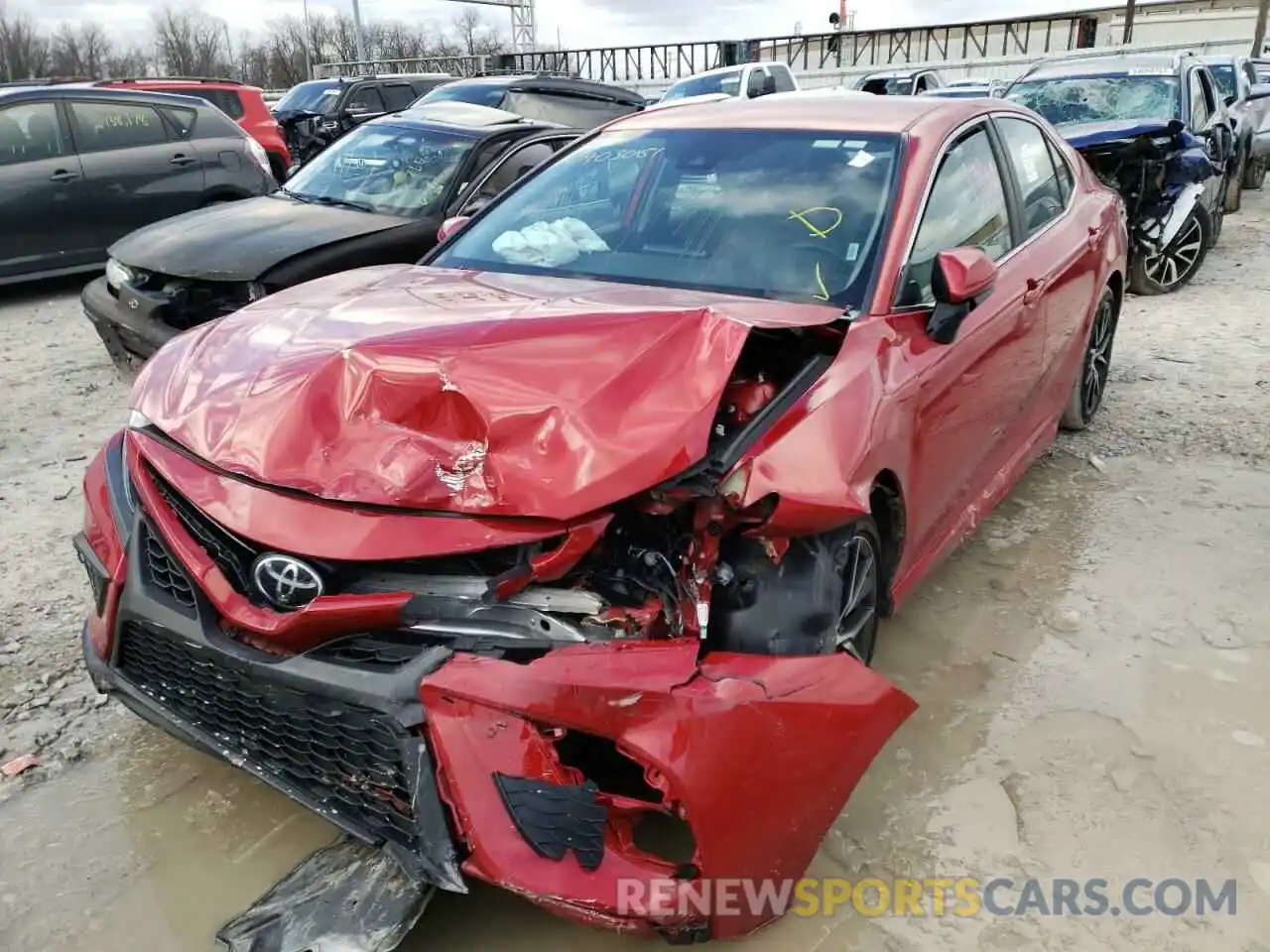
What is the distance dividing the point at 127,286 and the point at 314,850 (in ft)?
13.2

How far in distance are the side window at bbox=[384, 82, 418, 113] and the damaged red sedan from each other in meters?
14.8

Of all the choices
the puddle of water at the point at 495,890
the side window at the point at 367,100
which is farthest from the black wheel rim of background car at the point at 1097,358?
the side window at the point at 367,100

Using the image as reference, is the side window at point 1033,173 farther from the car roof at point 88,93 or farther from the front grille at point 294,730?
the car roof at point 88,93

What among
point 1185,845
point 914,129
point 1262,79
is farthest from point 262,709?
point 1262,79

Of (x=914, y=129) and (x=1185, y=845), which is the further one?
(x=914, y=129)

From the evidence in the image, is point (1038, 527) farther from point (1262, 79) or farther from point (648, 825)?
point (1262, 79)

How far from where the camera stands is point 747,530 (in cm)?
219

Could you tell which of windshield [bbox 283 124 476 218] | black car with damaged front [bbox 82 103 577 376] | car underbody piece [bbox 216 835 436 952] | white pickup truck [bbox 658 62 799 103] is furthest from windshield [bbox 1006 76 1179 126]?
car underbody piece [bbox 216 835 436 952]

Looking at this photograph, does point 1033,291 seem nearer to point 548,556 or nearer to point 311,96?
point 548,556

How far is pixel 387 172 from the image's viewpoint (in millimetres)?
6434

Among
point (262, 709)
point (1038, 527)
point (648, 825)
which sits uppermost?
point (262, 709)

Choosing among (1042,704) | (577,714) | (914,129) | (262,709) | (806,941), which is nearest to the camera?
(577,714)

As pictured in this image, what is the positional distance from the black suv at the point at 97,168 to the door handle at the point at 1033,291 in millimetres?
7048

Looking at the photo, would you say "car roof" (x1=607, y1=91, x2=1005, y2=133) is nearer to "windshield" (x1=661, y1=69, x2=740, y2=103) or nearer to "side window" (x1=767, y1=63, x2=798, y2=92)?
"windshield" (x1=661, y1=69, x2=740, y2=103)
